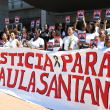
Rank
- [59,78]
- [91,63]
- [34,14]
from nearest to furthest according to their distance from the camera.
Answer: [91,63] → [59,78] → [34,14]

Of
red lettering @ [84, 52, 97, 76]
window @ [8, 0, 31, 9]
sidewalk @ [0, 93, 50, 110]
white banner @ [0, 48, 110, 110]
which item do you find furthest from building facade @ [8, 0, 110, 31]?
sidewalk @ [0, 93, 50, 110]

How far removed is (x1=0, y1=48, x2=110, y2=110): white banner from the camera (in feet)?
11.8

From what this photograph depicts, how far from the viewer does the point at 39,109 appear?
3984mm

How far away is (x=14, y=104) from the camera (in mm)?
4273

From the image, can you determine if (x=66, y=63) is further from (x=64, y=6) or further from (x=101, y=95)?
(x=64, y=6)

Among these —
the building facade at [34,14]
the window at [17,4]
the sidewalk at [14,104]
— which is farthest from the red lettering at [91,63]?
the window at [17,4]

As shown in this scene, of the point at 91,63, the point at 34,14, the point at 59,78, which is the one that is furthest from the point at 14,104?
the point at 34,14

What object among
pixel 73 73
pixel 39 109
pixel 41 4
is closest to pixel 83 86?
pixel 73 73

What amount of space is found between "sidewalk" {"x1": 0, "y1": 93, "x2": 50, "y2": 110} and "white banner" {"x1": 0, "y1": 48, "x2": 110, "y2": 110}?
0.69 ft

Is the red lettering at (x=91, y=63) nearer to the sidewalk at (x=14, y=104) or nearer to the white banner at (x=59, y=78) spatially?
the white banner at (x=59, y=78)

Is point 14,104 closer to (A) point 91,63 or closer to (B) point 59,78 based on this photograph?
(B) point 59,78

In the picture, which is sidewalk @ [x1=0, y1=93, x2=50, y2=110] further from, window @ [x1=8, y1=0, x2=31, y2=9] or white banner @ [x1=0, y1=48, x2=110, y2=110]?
window @ [x1=8, y1=0, x2=31, y2=9]

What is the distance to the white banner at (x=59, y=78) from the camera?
360 cm

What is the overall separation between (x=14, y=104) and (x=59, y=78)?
4.05 feet
